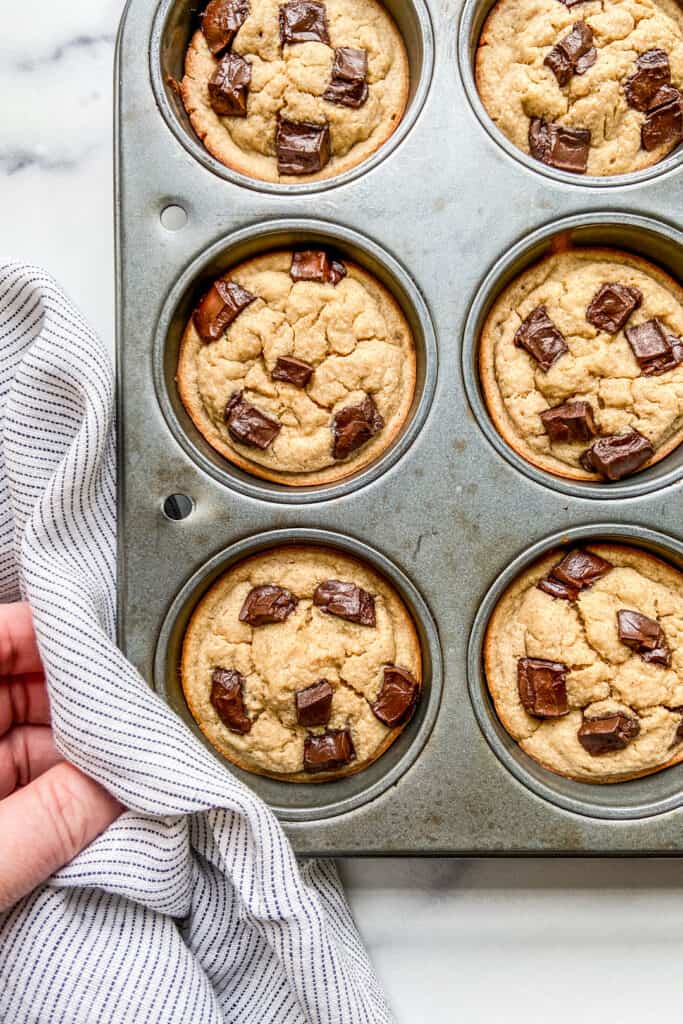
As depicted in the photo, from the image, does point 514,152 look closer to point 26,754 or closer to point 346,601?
point 346,601

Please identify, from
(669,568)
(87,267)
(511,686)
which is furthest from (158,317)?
(669,568)

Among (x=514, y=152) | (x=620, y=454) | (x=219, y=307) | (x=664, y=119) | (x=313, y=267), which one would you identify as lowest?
(x=620, y=454)

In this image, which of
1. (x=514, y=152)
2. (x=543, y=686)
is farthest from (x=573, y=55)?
(x=543, y=686)

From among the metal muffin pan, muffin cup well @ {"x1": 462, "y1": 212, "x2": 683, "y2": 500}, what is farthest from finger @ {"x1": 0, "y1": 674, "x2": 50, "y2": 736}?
the metal muffin pan

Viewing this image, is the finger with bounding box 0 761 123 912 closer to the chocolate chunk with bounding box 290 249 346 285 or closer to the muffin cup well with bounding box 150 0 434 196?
the chocolate chunk with bounding box 290 249 346 285

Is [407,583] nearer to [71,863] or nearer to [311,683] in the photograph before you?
[311,683]

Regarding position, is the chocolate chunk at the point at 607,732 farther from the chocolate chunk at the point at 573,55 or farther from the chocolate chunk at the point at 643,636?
the chocolate chunk at the point at 573,55
